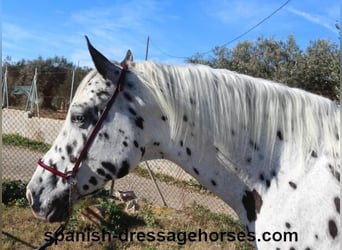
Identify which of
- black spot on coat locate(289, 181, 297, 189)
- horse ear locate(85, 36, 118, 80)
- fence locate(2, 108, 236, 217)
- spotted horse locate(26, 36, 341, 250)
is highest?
horse ear locate(85, 36, 118, 80)

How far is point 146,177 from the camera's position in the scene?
9.12 meters

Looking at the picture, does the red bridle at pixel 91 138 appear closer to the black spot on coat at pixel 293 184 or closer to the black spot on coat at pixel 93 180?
the black spot on coat at pixel 93 180

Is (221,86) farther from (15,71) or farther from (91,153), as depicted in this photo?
(15,71)

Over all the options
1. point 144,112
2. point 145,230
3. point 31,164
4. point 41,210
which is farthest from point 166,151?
point 31,164

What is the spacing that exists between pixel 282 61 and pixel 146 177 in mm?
9933

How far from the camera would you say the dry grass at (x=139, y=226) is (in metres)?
4.38

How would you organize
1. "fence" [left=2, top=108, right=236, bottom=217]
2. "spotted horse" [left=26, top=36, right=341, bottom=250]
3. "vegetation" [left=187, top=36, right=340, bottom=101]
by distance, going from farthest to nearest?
"vegetation" [left=187, top=36, right=340, bottom=101], "fence" [left=2, top=108, right=236, bottom=217], "spotted horse" [left=26, top=36, right=341, bottom=250]

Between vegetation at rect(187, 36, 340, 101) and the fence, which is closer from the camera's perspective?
the fence

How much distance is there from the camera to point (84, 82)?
2.18 meters

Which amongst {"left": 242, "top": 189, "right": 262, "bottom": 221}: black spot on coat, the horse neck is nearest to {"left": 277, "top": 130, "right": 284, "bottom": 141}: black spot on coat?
the horse neck

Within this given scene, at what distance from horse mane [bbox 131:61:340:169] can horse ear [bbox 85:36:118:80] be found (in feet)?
0.49

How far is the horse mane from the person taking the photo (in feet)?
6.51

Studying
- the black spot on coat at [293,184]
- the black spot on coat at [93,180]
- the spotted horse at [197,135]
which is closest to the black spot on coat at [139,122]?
the spotted horse at [197,135]

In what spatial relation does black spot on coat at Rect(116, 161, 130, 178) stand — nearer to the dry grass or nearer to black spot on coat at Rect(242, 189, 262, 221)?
black spot on coat at Rect(242, 189, 262, 221)
